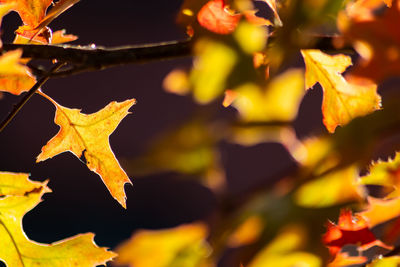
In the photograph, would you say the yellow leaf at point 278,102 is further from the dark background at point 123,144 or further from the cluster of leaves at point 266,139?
the dark background at point 123,144

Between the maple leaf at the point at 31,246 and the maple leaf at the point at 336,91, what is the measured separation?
0.78ft

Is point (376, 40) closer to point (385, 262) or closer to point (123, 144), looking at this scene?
point (385, 262)

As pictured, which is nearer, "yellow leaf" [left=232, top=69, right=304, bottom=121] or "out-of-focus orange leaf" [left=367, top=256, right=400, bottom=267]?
"out-of-focus orange leaf" [left=367, top=256, right=400, bottom=267]

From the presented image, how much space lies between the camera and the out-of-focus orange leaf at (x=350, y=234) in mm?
458

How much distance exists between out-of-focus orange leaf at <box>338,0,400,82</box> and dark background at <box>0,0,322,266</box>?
102 inches

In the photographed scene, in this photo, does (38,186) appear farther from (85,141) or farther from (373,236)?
(373,236)

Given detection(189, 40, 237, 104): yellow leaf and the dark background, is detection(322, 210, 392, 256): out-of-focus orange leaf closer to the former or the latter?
detection(189, 40, 237, 104): yellow leaf

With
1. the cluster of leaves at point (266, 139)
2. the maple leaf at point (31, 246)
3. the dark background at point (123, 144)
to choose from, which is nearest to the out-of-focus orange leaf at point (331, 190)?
the cluster of leaves at point (266, 139)

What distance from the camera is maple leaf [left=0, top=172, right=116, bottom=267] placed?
0.50 metres

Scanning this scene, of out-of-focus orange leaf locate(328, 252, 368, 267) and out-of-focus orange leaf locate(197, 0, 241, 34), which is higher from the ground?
out-of-focus orange leaf locate(197, 0, 241, 34)

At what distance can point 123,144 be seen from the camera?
10.3ft

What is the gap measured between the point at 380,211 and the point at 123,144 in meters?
2.76

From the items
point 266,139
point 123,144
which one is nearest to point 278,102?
point 266,139

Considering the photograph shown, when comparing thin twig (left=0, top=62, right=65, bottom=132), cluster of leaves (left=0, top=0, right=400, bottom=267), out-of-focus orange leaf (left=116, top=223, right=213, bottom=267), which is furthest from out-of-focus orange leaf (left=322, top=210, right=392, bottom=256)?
thin twig (left=0, top=62, right=65, bottom=132)
